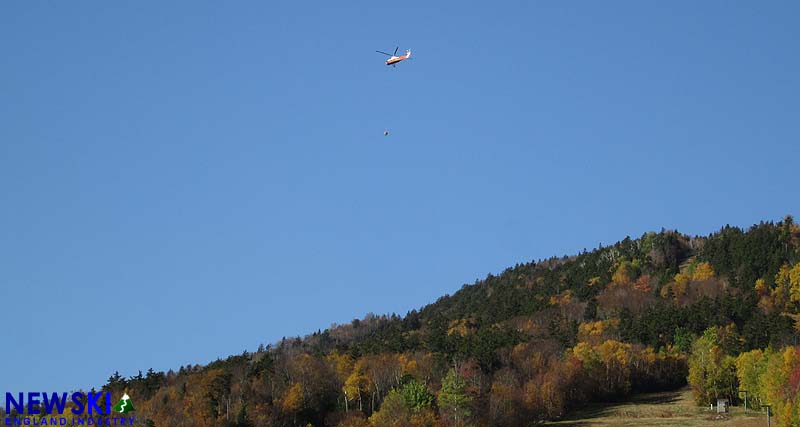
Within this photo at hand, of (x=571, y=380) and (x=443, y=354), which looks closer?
(x=571, y=380)

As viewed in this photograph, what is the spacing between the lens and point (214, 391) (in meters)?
164

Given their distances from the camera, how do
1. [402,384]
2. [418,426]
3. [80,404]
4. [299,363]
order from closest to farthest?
[418,426], [80,404], [402,384], [299,363]

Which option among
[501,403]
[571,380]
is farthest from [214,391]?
[571,380]

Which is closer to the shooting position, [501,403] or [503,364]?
[501,403]

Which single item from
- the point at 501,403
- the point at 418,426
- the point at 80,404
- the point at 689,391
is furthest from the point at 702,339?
the point at 80,404

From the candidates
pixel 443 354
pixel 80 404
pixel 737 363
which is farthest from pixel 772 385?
pixel 80 404

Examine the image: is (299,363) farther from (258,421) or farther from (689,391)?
(689,391)

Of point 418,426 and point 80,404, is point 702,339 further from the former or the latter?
point 80,404

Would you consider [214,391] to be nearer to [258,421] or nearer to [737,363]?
[258,421]

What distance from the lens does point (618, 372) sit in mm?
191750

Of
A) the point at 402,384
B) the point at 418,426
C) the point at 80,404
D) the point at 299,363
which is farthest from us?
the point at 299,363

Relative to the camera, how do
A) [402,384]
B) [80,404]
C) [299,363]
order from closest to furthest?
[80,404], [402,384], [299,363]

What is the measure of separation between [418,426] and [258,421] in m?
20.1

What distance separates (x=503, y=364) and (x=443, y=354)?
1092cm
